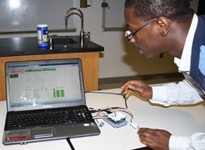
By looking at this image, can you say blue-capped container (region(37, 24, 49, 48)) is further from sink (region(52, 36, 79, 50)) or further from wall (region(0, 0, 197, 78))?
wall (region(0, 0, 197, 78))

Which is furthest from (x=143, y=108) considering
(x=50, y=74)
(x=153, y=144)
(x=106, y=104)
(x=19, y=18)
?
(x=19, y=18)

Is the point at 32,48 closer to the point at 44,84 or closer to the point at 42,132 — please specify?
the point at 44,84

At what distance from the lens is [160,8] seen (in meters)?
0.87

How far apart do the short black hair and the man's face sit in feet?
0.07

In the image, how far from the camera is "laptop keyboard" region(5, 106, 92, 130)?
3.50 ft

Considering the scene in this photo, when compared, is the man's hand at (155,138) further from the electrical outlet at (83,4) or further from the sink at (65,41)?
the electrical outlet at (83,4)

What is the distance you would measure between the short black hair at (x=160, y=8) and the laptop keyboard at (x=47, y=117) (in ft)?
1.69

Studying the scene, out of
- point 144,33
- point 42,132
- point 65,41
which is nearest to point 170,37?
point 144,33

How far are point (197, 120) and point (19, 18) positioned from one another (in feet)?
8.59

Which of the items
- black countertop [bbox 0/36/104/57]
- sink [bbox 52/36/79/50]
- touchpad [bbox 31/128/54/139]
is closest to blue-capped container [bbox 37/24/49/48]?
black countertop [bbox 0/36/104/57]

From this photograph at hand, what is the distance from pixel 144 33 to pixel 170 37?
0.32 ft

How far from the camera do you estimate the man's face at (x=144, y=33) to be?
0.92m

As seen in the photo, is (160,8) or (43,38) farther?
(43,38)

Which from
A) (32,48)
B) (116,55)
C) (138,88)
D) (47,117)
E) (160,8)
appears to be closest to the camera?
(160,8)
